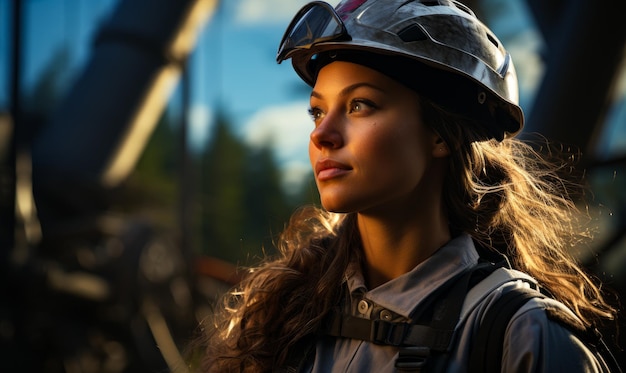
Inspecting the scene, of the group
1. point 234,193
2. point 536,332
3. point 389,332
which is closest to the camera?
point 536,332

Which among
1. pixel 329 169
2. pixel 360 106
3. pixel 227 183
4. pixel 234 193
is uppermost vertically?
pixel 360 106

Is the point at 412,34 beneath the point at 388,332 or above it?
above

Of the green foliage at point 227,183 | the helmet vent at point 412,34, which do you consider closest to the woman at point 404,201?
the helmet vent at point 412,34

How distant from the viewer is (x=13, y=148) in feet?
22.7

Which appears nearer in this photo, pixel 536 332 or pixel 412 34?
pixel 536 332

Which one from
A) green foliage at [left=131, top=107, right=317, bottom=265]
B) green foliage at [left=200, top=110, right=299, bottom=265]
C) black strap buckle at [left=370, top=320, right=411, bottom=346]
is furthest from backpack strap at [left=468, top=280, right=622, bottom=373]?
green foliage at [left=131, top=107, right=317, bottom=265]

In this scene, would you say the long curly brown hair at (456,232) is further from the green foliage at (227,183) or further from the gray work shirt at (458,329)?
the green foliage at (227,183)

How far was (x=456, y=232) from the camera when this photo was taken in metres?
2.12

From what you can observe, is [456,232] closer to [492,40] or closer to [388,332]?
[388,332]

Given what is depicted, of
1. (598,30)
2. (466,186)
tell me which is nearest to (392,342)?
(466,186)

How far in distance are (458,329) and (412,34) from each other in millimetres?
645

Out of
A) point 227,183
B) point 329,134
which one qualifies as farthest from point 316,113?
point 227,183

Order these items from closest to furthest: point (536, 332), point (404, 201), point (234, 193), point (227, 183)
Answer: point (536, 332)
point (404, 201)
point (234, 193)
point (227, 183)

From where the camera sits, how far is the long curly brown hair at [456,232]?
2070 millimetres
